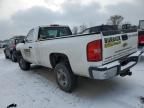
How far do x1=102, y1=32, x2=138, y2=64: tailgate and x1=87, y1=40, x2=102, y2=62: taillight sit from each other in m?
0.12

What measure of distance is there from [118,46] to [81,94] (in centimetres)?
162

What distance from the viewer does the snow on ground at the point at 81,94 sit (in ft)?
13.3

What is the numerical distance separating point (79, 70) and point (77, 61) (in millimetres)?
217

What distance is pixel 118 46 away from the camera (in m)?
4.06

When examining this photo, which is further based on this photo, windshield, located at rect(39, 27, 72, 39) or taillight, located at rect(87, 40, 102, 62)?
windshield, located at rect(39, 27, 72, 39)

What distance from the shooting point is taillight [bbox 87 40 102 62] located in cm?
353

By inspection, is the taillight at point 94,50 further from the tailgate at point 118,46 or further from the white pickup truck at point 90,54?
the tailgate at point 118,46

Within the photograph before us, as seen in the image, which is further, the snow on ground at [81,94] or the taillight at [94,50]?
the snow on ground at [81,94]

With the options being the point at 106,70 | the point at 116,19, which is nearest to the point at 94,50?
the point at 106,70

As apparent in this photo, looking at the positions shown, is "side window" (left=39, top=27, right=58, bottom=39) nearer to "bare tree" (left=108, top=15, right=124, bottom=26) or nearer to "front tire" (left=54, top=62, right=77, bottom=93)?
"front tire" (left=54, top=62, right=77, bottom=93)

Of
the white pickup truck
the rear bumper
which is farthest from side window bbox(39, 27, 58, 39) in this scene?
the rear bumper

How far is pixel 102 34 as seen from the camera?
11.6 feet

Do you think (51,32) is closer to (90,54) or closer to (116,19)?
(90,54)

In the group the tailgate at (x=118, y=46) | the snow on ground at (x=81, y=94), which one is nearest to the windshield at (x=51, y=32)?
the snow on ground at (x=81, y=94)
